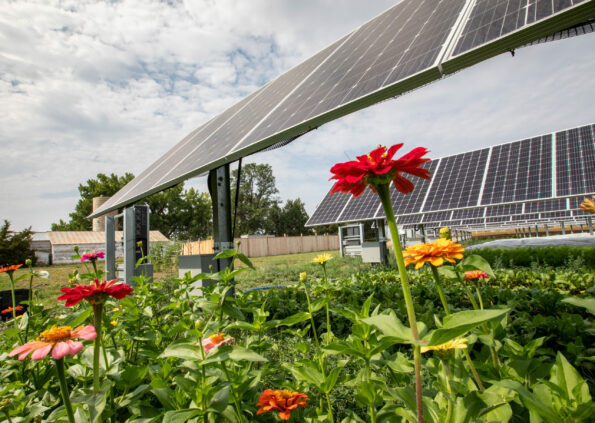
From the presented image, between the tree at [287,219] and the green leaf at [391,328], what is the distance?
178 feet

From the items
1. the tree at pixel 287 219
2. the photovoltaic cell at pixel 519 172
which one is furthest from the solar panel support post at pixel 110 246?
the tree at pixel 287 219

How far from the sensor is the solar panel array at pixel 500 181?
909cm

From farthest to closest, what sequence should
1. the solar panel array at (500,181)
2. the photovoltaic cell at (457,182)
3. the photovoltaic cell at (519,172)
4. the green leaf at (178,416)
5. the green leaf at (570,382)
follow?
the photovoltaic cell at (457,182)
the photovoltaic cell at (519,172)
the solar panel array at (500,181)
the green leaf at (178,416)
the green leaf at (570,382)

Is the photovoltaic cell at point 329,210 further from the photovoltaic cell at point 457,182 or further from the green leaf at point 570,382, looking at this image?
the green leaf at point 570,382

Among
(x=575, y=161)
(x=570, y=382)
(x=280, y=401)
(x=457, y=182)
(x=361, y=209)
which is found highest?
(x=575, y=161)

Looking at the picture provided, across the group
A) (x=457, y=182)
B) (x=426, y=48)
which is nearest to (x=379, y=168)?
(x=426, y=48)

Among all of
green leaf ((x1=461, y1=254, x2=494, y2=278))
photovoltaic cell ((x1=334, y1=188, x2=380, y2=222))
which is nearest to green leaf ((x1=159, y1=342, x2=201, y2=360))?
green leaf ((x1=461, y1=254, x2=494, y2=278))

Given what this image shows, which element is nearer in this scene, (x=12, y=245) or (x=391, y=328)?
(x=391, y=328)

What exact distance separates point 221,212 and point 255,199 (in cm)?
5153

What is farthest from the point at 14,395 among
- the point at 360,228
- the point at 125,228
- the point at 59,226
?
the point at 59,226

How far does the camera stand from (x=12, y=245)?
17.7 meters

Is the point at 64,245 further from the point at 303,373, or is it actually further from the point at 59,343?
the point at 303,373

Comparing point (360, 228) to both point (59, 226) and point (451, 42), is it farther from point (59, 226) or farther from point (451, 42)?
point (59, 226)

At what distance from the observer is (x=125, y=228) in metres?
6.50
